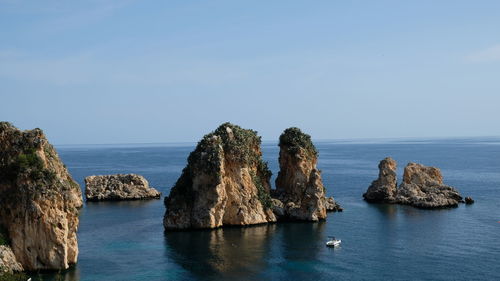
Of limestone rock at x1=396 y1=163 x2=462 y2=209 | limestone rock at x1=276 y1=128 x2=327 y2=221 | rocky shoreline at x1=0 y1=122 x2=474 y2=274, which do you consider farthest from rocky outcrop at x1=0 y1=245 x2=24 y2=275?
limestone rock at x1=396 y1=163 x2=462 y2=209

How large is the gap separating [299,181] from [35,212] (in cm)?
4646

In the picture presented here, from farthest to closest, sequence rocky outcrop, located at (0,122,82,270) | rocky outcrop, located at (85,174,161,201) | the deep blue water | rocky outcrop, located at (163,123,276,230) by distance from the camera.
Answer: rocky outcrop, located at (85,174,161,201) < rocky outcrop, located at (163,123,276,230) < the deep blue water < rocky outcrop, located at (0,122,82,270)

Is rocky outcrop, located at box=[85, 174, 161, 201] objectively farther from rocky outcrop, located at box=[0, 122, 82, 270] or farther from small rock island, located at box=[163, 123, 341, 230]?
rocky outcrop, located at box=[0, 122, 82, 270]

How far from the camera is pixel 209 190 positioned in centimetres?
7831

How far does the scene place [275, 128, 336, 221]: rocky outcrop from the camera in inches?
3361

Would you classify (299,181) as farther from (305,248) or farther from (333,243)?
(305,248)

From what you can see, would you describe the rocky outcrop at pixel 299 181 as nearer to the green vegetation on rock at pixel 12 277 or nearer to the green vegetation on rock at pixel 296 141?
the green vegetation on rock at pixel 296 141

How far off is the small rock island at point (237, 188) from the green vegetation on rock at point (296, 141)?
7.2 inches

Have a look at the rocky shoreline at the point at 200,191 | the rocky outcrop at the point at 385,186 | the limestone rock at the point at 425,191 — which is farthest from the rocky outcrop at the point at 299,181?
the limestone rock at the point at 425,191

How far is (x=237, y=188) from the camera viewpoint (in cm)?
8138

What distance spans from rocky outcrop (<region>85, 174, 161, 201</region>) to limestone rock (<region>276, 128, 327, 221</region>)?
35.0 meters

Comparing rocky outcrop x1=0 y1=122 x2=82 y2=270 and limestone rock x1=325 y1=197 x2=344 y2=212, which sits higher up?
rocky outcrop x1=0 y1=122 x2=82 y2=270

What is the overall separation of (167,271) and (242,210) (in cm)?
2551

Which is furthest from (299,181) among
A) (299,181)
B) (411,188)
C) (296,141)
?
(411,188)
